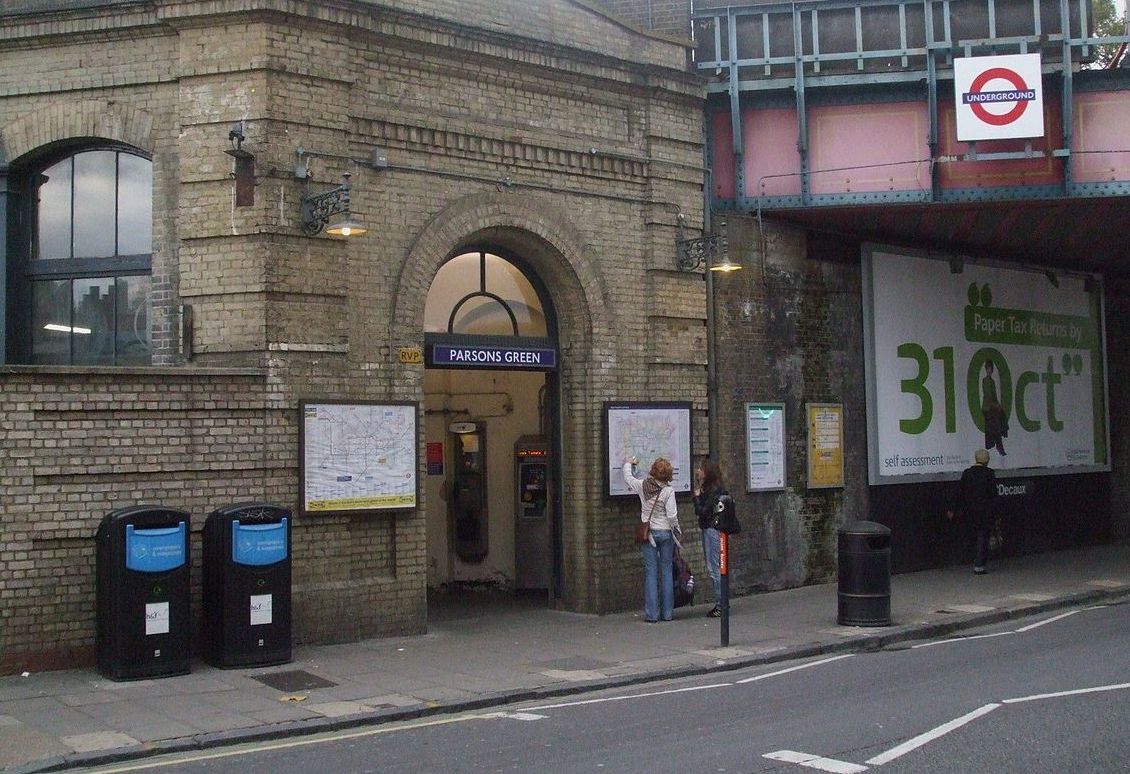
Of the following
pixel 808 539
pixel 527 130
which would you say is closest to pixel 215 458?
pixel 527 130

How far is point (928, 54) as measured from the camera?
16750mm

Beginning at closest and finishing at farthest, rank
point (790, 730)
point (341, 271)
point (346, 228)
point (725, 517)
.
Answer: point (790, 730), point (346, 228), point (341, 271), point (725, 517)

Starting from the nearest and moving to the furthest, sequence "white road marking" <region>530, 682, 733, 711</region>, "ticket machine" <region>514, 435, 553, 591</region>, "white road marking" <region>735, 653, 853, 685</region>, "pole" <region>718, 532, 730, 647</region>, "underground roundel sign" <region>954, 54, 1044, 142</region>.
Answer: "white road marking" <region>530, 682, 733, 711</region> → "white road marking" <region>735, 653, 853, 685</region> → "pole" <region>718, 532, 730, 647</region> → "underground roundel sign" <region>954, 54, 1044, 142</region> → "ticket machine" <region>514, 435, 553, 591</region>

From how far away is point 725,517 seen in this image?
13.9 metres

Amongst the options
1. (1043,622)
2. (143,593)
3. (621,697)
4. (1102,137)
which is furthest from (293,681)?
(1102,137)

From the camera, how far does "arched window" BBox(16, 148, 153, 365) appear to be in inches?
520

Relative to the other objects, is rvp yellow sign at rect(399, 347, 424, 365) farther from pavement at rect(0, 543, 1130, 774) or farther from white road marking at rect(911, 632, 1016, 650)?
white road marking at rect(911, 632, 1016, 650)

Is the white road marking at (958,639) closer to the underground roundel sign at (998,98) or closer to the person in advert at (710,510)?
the person in advert at (710,510)

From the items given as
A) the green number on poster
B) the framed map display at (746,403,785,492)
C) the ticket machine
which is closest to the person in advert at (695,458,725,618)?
the framed map display at (746,403,785,492)

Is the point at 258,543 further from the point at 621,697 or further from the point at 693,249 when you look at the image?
the point at 693,249

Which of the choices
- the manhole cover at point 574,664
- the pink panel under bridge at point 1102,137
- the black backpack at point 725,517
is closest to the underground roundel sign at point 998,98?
the pink panel under bridge at point 1102,137

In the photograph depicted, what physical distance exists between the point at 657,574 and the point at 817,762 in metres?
6.97

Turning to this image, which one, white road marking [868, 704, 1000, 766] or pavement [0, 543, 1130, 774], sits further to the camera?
pavement [0, 543, 1130, 774]

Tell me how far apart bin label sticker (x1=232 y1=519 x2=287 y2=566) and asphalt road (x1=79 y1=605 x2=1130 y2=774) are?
107 inches
